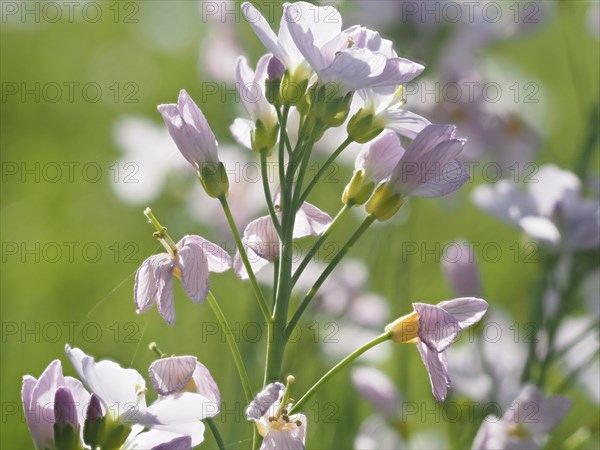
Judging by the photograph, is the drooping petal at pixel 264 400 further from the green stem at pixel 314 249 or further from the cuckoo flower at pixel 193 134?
the cuckoo flower at pixel 193 134

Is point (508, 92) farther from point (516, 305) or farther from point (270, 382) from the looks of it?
point (270, 382)

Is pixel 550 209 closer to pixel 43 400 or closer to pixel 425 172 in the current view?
pixel 425 172

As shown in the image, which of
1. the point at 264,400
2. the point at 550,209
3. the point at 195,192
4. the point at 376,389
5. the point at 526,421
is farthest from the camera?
the point at 195,192

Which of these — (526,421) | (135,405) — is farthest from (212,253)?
(526,421)

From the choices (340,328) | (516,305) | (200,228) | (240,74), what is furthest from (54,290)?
(240,74)

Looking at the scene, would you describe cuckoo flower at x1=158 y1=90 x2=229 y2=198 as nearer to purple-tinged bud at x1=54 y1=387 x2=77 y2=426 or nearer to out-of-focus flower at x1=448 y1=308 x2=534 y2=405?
purple-tinged bud at x1=54 y1=387 x2=77 y2=426

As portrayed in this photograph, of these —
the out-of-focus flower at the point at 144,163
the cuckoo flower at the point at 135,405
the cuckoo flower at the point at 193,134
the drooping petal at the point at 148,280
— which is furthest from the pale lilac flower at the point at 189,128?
the out-of-focus flower at the point at 144,163
